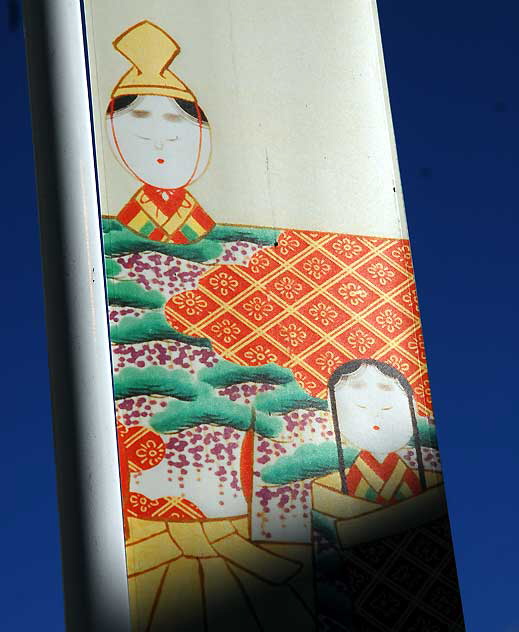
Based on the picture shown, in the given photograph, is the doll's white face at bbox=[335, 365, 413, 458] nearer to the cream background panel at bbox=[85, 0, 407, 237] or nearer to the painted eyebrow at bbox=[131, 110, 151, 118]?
the cream background panel at bbox=[85, 0, 407, 237]

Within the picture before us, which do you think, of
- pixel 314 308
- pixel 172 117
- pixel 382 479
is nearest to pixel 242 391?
pixel 314 308

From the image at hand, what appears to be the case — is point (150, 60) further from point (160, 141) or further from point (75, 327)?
point (75, 327)

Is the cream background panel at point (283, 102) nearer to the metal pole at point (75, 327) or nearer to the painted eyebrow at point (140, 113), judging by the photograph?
the painted eyebrow at point (140, 113)

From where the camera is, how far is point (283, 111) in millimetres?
3443

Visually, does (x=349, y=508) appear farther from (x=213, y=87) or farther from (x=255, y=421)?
(x=213, y=87)

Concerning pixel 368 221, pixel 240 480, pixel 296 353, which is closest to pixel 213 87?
pixel 368 221

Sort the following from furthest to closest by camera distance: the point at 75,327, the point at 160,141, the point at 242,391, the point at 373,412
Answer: the point at 160,141 → the point at 373,412 → the point at 242,391 → the point at 75,327

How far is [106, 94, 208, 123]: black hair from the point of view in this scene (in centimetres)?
328

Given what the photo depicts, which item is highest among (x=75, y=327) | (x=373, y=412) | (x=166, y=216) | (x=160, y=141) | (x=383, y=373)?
(x=160, y=141)

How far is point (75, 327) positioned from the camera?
2590 millimetres

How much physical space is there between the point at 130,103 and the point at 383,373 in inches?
39.5

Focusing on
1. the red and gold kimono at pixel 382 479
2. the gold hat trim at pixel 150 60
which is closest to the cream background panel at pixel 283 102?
the gold hat trim at pixel 150 60

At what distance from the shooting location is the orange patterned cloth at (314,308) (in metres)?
3.18

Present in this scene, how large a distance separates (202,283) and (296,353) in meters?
0.31
